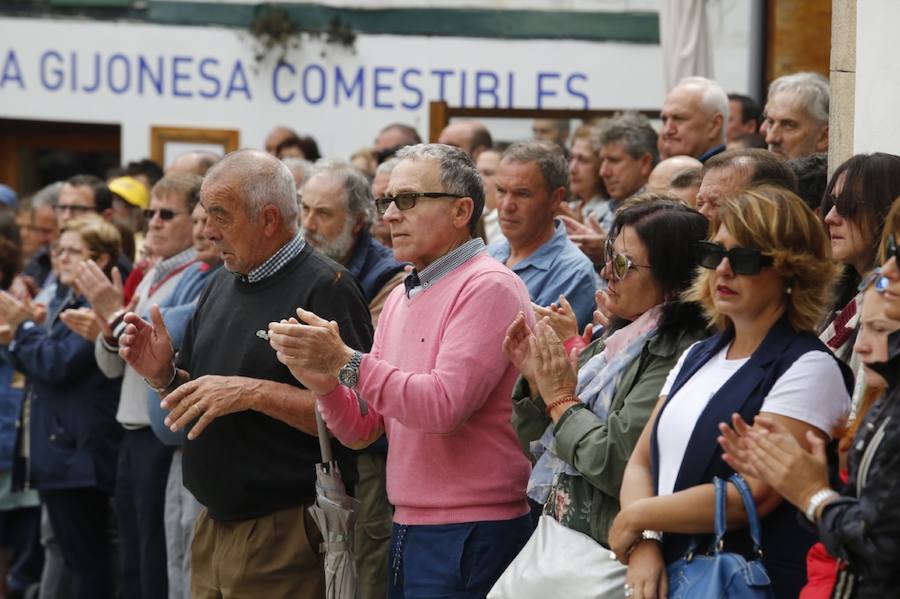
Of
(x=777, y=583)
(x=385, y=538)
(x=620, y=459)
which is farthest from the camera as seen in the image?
(x=385, y=538)

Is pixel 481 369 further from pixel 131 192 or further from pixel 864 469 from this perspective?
pixel 131 192

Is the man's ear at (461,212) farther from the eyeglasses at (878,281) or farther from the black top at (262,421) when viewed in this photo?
the eyeglasses at (878,281)

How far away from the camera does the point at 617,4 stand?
12727 mm

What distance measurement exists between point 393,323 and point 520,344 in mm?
638

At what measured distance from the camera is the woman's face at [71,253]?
767cm

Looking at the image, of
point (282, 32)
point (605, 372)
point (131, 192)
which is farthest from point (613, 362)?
point (282, 32)

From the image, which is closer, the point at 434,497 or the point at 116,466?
the point at 434,497

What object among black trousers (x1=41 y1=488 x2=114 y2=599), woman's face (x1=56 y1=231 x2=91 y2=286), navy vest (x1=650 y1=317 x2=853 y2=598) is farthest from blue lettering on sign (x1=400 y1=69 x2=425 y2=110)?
navy vest (x1=650 y1=317 x2=853 y2=598)

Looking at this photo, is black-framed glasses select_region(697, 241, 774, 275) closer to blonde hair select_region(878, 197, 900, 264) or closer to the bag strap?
blonde hair select_region(878, 197, 900, 264)

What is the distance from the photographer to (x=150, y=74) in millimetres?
13266

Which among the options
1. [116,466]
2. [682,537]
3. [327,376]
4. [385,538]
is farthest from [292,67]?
[682,537]

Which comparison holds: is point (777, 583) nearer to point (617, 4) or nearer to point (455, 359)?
point (455, 359)

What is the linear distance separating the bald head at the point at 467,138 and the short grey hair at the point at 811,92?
8.56 ft

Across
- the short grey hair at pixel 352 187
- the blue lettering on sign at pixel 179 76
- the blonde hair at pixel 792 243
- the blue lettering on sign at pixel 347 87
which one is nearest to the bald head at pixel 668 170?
→ the short grey hair at pixel 352 187
